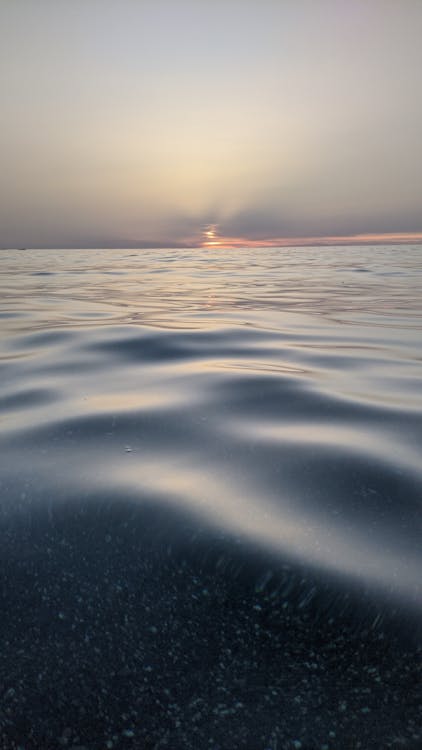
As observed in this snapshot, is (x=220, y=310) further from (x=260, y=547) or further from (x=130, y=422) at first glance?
(x=260, y=547)

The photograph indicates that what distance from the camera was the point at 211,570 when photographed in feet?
3.98

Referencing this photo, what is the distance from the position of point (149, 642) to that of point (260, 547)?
Result: 36cm

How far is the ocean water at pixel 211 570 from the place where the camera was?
908 mm

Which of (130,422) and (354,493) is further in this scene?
(130,422)

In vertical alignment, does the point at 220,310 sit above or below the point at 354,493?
above

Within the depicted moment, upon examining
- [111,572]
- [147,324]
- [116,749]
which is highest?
[147,324]

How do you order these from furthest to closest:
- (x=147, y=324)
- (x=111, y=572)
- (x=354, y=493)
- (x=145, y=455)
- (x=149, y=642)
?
(x=147, y=324)
(x=145, y=455)
(x=354, y=493)
(x=111, y=572)
(x=149, y=642)

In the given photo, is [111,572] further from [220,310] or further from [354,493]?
[220,310]

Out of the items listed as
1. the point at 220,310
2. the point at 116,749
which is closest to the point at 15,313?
the point at 220,310

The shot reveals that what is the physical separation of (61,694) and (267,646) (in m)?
0.41

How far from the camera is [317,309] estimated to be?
730 cm

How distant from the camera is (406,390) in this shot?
2891mm

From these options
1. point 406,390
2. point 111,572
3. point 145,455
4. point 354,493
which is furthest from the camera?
point 406,390

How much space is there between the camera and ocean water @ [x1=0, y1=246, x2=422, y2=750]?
908 millimetres
